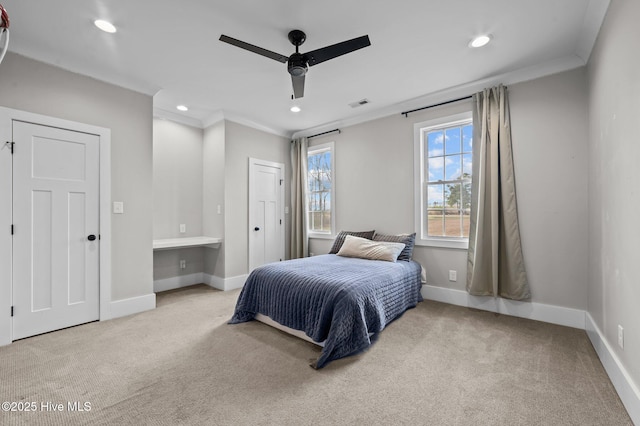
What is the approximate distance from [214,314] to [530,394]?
9.54 feet

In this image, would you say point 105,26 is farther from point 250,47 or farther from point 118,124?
point 250,47

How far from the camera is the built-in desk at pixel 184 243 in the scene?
12.1ft

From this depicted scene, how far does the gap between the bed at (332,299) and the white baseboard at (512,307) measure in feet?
1.48

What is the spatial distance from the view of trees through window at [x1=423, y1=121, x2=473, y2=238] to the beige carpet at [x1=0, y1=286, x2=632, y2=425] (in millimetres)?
1276

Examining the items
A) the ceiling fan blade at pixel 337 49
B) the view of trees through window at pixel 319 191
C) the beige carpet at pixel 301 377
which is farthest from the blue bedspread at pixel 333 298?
the ceiling fan blade at pixel 337 49

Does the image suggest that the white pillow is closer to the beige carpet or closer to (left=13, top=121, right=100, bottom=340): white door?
the beige carpet

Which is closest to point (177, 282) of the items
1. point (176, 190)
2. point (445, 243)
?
point (176, 190)

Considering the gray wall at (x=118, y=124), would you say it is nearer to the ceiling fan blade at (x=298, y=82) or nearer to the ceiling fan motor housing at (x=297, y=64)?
the ceiling fan blade at (x=298, y=82)

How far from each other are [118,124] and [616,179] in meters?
4.48

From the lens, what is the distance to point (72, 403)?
5.56 feet

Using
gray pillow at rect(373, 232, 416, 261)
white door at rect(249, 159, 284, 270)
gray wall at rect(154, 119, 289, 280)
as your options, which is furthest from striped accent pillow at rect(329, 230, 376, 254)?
gray wall at rect(154, 119, 289, 280)

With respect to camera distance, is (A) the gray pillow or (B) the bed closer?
(B) the bed

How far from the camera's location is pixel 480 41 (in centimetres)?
252

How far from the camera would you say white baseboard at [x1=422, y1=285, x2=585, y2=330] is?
281 cm
